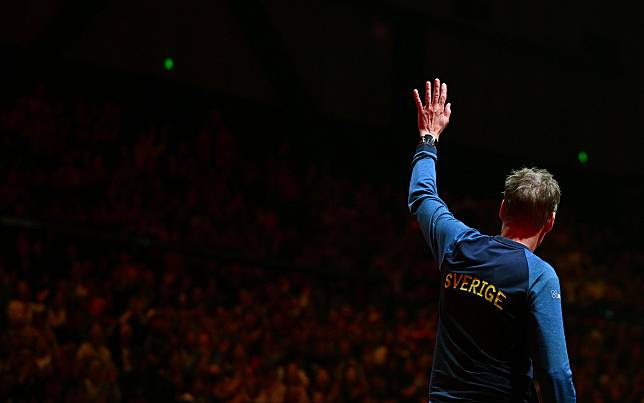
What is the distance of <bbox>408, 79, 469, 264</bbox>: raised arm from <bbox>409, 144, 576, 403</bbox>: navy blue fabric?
0.10 feet

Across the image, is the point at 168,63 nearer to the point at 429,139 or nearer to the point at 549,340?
the point at 429,139

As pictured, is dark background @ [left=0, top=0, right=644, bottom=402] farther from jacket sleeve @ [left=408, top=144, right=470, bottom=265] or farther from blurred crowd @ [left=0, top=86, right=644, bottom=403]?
jacket sleeve @ [left=408, top=144, right=470, bottom=265]

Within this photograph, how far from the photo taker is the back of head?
6.96 feet

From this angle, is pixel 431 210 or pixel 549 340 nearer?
pixel 549 340

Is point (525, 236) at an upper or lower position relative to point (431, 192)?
lower

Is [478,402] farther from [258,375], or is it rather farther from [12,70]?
[12,70]

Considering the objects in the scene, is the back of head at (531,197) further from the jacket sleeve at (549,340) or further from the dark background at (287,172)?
the dark background at (287,172)

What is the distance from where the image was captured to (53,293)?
21.0 feet

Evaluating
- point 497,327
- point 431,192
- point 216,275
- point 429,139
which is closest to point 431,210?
point 431,192

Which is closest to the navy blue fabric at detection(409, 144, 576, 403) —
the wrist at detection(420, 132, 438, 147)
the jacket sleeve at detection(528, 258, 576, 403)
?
the jacket sleeve at detection(528, 258, 576, 403)

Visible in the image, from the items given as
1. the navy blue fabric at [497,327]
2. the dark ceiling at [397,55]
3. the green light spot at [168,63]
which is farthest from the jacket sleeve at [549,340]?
the green light spot at [168,63]

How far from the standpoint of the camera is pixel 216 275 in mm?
7609

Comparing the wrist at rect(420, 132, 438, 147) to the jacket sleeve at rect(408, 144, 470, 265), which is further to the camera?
the wrist at rect(420, 132, 438, 147)

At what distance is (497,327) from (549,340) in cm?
16
